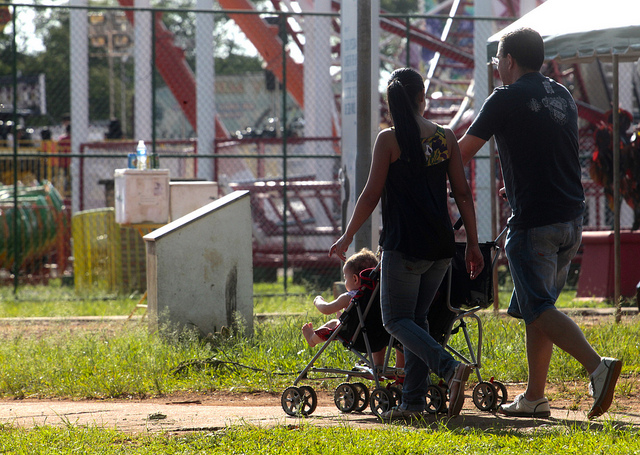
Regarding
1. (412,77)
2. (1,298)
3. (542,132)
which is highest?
(412,77)

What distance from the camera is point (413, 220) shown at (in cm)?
462

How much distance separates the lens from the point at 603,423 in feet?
14.9

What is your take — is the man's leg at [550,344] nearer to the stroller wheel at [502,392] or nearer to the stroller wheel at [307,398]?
the stroller wheel at [502,392]

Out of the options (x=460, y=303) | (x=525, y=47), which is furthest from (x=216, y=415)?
(x=525, y=47)

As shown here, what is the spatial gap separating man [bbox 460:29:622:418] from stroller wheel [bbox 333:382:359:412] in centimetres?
104

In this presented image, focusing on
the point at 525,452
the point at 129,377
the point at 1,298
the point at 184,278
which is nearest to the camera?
the point at 525,452

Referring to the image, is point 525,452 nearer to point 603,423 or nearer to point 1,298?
point 603,423

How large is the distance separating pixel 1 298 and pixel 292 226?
4.64 metres

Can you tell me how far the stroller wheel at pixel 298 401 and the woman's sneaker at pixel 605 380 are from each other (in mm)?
1478

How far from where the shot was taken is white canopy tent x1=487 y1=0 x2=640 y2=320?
290 inches

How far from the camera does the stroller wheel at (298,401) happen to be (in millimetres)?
4922

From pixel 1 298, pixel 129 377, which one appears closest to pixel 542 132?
pixel 129 377

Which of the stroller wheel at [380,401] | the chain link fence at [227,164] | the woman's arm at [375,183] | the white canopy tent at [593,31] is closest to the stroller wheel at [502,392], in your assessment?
the stroller wheel at [380,401]

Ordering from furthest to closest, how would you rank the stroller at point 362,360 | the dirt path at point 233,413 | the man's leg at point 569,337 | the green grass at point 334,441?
the stroller at point 362,360 < the dirt path at point 233,413 < the man's leg at point 569,337 < the green grass at point 334,441
